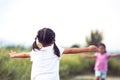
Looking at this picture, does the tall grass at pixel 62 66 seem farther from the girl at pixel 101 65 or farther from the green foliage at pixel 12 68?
the girl at pixel 101 65

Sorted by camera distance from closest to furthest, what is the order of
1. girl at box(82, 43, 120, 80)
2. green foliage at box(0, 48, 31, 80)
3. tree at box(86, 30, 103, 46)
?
1. green foliage at box(0, 48, 31, 80)
2. girl at box(82, 43, 120, 80)
3. tree at box(86, 30, 103, 46)

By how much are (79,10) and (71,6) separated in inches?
9.4

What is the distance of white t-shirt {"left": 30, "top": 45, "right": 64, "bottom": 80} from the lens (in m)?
4.48

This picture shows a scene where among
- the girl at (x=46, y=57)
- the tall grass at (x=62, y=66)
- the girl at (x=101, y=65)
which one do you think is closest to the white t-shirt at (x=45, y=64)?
the girl at (x=46, y=57)

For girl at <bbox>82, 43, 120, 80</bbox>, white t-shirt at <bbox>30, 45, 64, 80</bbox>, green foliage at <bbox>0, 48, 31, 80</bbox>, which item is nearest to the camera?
white t-shirt at <bbox>30, 45, 64, 80</bbox>

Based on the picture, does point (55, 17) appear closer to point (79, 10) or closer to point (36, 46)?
point (79, 10)

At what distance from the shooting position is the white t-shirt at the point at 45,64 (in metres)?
4.48

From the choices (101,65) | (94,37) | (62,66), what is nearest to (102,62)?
(101,65)

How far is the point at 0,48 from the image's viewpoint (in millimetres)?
8258

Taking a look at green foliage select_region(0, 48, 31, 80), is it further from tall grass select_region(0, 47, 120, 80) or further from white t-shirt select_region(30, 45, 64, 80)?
white t-shirt select_region(30, 45, 64, 80)

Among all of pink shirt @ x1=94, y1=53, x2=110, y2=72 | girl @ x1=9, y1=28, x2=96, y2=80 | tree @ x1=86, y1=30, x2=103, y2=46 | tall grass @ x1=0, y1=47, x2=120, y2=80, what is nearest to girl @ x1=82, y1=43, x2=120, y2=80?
pink shirt @ x1=94, y1=53, x2=110, y2=72

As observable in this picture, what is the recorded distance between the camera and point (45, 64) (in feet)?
14.9

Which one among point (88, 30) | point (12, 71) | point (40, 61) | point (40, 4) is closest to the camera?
point (40, 61)

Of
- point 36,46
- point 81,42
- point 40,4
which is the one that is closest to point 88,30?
point 81,42
